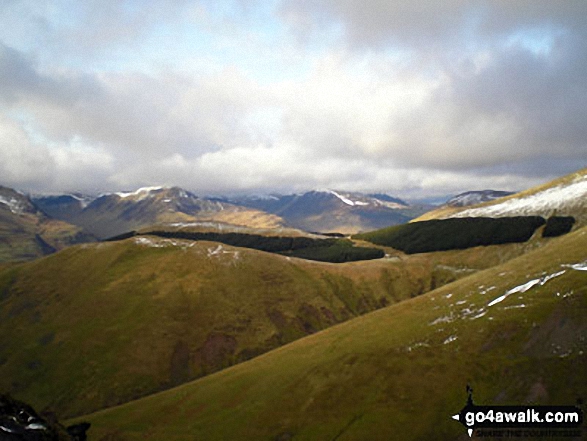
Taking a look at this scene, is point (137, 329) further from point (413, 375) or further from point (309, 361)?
point (413, 375)

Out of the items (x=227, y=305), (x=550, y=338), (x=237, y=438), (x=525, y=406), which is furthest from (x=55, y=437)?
(x=227, y=305)

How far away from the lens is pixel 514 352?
5819 cm

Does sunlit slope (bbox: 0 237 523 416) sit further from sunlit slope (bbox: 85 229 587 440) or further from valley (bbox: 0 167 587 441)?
sunlit slope (bbox: 85 229 587 440)

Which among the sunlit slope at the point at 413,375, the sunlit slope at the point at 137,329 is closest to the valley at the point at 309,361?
the sunlit slope at the point at 413,375

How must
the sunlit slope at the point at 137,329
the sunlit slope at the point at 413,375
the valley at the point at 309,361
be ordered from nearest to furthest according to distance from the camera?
the sunlit slope at the point at 413,375
the valley at the point at 309,361
the sunlit slope at the point at 137,329

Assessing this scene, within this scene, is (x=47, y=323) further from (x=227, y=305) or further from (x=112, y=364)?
(x=227, y=305)

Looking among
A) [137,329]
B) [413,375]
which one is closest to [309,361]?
[413,375]

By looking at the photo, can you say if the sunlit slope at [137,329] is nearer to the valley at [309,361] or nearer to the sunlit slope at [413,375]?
the valley at [309,361]

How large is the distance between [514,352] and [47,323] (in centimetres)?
18626

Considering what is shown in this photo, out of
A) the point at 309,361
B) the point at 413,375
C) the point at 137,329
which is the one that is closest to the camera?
the point at 413,375

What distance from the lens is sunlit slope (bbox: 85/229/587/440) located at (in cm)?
5266

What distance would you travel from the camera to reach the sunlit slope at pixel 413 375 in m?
52.7

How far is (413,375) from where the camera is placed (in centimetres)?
6166

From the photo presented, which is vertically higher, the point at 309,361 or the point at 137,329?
the point at 137,329
